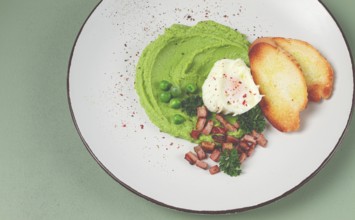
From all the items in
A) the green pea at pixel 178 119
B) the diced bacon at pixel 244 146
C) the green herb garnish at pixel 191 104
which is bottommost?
the diced bacon at pixel 244 146

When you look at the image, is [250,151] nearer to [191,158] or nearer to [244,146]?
[244,146]

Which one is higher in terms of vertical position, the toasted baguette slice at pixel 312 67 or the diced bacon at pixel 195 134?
the toasted baguette slice at pixel 312 67

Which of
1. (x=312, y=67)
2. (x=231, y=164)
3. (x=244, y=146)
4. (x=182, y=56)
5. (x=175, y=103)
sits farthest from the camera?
(x=182, y=56)

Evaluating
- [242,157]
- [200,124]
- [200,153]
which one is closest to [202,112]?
[200,124]

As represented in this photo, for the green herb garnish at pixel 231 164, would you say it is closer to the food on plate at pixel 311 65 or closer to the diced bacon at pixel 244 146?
the diced bacon at pixel 244 146

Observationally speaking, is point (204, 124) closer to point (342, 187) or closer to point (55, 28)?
point (342, 187)

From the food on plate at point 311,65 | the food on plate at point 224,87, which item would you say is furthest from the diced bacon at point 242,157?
the food on plate at point 311,65

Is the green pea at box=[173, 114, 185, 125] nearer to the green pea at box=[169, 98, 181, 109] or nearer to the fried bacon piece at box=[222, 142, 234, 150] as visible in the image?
the green pea at box=[169, 98, 181, 109]
